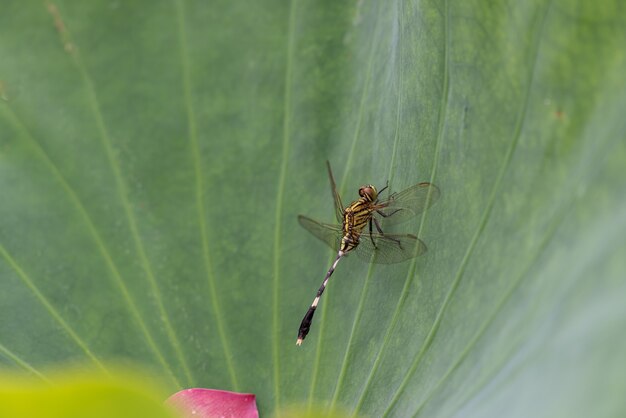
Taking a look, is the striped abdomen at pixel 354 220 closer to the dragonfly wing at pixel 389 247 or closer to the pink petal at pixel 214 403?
the dragonfly wing at pixel 389 247

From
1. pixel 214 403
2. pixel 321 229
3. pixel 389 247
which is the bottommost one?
pixel 214 403

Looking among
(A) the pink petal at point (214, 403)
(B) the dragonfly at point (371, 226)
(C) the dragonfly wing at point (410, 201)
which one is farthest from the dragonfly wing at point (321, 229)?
(A) the pink petal at point (214, 403)

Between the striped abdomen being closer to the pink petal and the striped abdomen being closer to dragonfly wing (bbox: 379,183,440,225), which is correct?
dragonfly wing (bbox: 379,183,440,225)

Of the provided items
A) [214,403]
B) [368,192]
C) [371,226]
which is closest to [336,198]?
[368,192]

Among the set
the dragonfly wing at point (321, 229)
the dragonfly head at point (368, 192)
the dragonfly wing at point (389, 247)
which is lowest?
the dragonfly wing at point (389, 247)

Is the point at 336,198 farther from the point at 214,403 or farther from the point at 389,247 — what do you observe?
the point at 214,403

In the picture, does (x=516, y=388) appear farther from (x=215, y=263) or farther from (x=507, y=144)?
(x=215, y=263)

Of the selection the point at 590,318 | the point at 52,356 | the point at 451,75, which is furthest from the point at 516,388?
the point at 52,356
